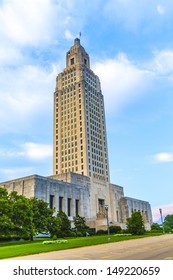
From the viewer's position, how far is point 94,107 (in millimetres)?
109875

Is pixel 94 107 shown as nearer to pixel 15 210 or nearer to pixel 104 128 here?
pixel 104 128

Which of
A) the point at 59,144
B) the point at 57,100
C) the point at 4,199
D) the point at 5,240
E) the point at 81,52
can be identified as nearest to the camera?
the point at 4,199

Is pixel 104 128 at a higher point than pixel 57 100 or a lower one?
lower

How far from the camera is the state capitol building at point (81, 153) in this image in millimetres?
81938

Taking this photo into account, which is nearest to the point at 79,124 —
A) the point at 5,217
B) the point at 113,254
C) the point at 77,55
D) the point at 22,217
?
the point at 77,55

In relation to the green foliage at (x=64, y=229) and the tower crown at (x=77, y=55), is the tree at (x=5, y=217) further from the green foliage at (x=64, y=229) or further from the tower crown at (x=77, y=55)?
the tower crown at (x=77, y=55)

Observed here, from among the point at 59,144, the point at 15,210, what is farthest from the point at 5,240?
the point at 59,144

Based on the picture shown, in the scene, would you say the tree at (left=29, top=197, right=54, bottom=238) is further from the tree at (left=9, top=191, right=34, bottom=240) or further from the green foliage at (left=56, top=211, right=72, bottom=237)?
the green foliage at (left=56, top=211, right=72, bottom=237)

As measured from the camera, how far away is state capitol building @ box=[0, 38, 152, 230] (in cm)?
8194

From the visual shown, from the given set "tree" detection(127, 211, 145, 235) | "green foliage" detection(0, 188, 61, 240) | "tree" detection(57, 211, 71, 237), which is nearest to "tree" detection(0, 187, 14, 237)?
"green foliage" detection(0, 188, 61, 240)

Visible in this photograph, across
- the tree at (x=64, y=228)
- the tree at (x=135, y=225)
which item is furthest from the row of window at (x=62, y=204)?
the tree at (x=135, y=225)

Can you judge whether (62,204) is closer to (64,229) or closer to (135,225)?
(64,229)
